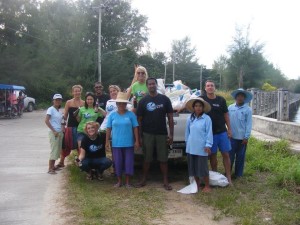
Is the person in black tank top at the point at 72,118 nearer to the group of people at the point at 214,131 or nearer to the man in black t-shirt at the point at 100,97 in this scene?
the man in black t-shirt at the point at 100,97

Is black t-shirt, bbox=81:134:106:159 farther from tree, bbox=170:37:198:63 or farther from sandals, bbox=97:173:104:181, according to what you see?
tree, bbox=170:37:198:63

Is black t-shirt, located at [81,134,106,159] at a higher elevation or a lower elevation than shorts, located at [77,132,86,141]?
lower

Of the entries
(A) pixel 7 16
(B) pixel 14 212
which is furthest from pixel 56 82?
(B) pixel 14 212

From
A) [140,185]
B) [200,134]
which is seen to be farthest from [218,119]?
[140,185]

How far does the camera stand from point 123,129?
6.14 meters

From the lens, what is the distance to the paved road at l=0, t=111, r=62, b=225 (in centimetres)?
487

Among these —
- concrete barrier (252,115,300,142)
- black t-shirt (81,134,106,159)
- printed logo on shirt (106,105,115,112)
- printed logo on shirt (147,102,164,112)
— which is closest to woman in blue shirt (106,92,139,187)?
printed logo on shirt (147,102,164,112)

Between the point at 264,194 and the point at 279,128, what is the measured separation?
5.06 meters

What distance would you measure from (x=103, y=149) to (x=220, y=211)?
2.58 meters

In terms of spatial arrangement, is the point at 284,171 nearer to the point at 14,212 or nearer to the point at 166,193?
the point at 166,193

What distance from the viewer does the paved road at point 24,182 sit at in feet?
16.0

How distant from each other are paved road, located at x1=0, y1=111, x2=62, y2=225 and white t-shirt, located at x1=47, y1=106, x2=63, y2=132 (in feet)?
3.13

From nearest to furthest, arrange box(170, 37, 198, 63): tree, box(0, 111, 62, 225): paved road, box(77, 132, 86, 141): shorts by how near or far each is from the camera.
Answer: box(0, 111, 62, 225): paved road
box(77, 132, 86, 141): shorts
box(170, 37, 198, 63): tree

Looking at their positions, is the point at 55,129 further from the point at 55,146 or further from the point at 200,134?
the point at 200,134
